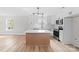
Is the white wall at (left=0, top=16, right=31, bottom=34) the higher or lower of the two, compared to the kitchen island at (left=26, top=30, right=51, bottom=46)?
higher

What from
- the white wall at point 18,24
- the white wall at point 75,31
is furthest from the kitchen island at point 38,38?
the white wall at point 18,24

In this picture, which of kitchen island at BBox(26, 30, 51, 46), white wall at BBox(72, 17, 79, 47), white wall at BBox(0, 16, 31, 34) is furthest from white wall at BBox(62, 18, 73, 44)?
white wall at BBox(0, 16, 31, 34)

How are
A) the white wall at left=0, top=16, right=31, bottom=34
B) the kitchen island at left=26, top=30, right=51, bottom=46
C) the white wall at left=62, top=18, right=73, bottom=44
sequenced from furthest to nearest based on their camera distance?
the white wall at left=0, top=16, right=31, bottom=34, the white wall at left=62, top=18, right=73, bottom=44, the kitchen island at left=26, top=30, right=51, bottom=46

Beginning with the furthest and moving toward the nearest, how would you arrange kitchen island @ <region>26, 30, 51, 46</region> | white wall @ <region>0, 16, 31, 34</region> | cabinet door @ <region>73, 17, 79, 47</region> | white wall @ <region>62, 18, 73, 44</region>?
white wall @ <region>0, 16, 31, 34</region>
white wall @ <region>62, 18, 73, 44</region>
kitchen island @ <region>26, 30, 51, 46</region>
cabinet door @ <region>73, 17, 79, 47</region>

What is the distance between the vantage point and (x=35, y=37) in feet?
22.8

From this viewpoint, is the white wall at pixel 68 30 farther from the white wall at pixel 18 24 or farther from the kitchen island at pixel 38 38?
the white wall at pixel 18 24

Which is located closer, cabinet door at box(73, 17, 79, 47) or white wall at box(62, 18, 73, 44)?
cabinet door at box(73, 17, 79, 47)

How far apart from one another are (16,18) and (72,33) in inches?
260

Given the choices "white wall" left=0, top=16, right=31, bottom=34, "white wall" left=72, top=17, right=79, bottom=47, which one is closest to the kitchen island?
"white wall" left=72, top=17, right=79, bottom=47

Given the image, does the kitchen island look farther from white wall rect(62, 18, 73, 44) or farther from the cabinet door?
the cabinet door

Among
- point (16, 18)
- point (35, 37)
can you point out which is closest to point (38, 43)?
point (35, 37)

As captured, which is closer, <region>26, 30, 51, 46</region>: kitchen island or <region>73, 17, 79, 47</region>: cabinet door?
<region>73, 17, 79, 47</region>: cabinet door

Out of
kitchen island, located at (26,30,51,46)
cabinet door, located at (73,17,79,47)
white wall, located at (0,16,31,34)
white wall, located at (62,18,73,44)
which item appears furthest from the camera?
white wall, located at (0,16,31,34)
